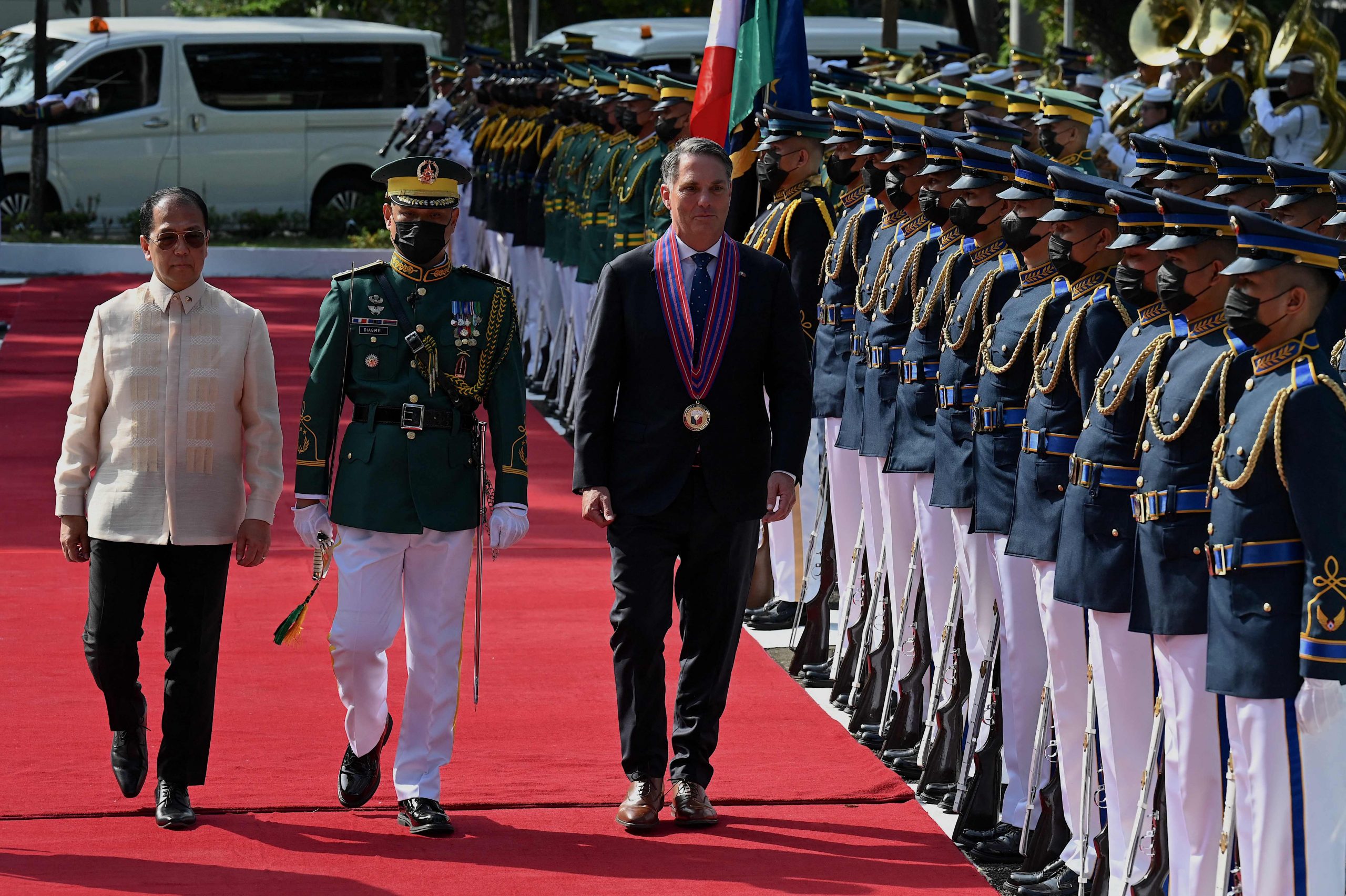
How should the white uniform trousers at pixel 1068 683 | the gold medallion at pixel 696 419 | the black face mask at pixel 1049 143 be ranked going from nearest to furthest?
the white uniform trousers at pixel 1068 683 < the gold medallion at pixel 696 419 < the black face mask at pixel 1049 143

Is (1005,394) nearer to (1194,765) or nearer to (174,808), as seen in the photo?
(1194,765)

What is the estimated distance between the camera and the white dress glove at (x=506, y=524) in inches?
209

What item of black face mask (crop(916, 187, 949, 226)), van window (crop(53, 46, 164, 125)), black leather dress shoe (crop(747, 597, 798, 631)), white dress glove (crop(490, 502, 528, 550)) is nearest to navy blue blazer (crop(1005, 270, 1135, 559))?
black face mask (crop(916, 187, 949, 226))

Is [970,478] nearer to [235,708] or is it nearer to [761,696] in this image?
[761,696]

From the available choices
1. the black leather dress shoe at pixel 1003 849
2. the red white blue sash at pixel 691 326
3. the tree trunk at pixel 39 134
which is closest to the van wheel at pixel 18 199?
the tree trunk at pixel 39 134

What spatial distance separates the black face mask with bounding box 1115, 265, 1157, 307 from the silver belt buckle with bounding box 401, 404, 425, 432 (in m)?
1.84

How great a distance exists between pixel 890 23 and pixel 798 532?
11570 millimetres

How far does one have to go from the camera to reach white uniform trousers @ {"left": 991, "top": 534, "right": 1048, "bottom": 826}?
5.43 meters

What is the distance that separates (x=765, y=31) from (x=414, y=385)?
3662mm

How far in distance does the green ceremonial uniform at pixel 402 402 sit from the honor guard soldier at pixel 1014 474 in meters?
1.27

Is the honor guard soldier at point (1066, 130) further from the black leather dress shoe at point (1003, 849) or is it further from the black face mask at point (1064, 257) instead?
the black leather dress shoe at point (1003, 849)

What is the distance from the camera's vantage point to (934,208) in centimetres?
614

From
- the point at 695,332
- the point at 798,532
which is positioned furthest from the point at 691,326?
the point at 798,532

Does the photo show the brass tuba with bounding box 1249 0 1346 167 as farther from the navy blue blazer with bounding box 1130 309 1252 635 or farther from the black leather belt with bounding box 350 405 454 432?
the navy blue blazer with bounding box 1130 309 1252 635
